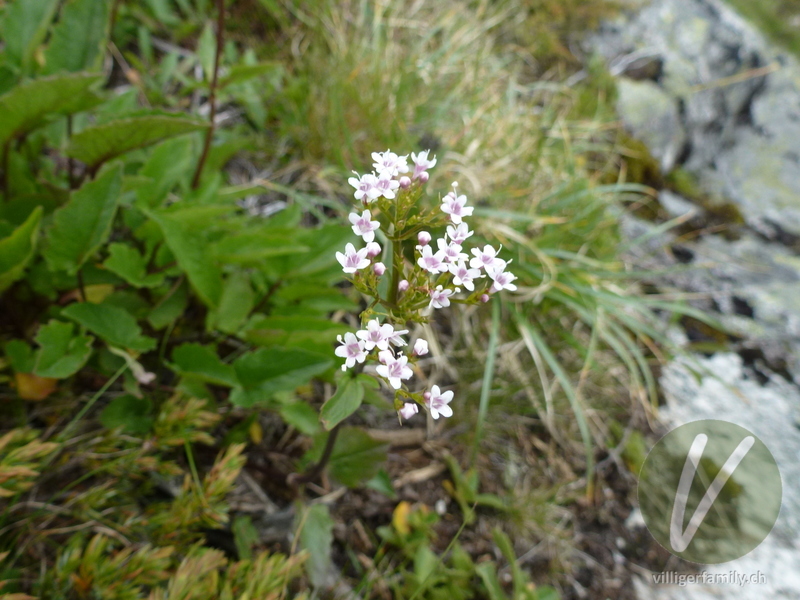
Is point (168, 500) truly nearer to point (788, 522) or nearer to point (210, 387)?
point (210, 387)

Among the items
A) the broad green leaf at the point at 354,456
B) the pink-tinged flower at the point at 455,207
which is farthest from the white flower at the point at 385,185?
the broad green leaf at the point at 354,456

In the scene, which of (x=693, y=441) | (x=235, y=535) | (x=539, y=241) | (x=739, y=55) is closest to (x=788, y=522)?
(x=693, y=441)

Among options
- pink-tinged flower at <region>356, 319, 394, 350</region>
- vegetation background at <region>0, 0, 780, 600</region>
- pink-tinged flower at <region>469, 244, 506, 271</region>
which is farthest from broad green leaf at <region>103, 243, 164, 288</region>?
pink-tinged flower at <region>469, 244, 506, 271</region>

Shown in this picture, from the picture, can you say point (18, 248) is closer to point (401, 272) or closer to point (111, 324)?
point (111, 324)

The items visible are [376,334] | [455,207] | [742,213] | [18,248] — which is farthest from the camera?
[742,213]

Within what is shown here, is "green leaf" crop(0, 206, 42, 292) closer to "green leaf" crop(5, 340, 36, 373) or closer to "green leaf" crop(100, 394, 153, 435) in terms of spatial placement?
"green leaf" crop(5, 340, 36, 373)

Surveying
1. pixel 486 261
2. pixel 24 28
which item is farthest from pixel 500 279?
pixel 24 28
